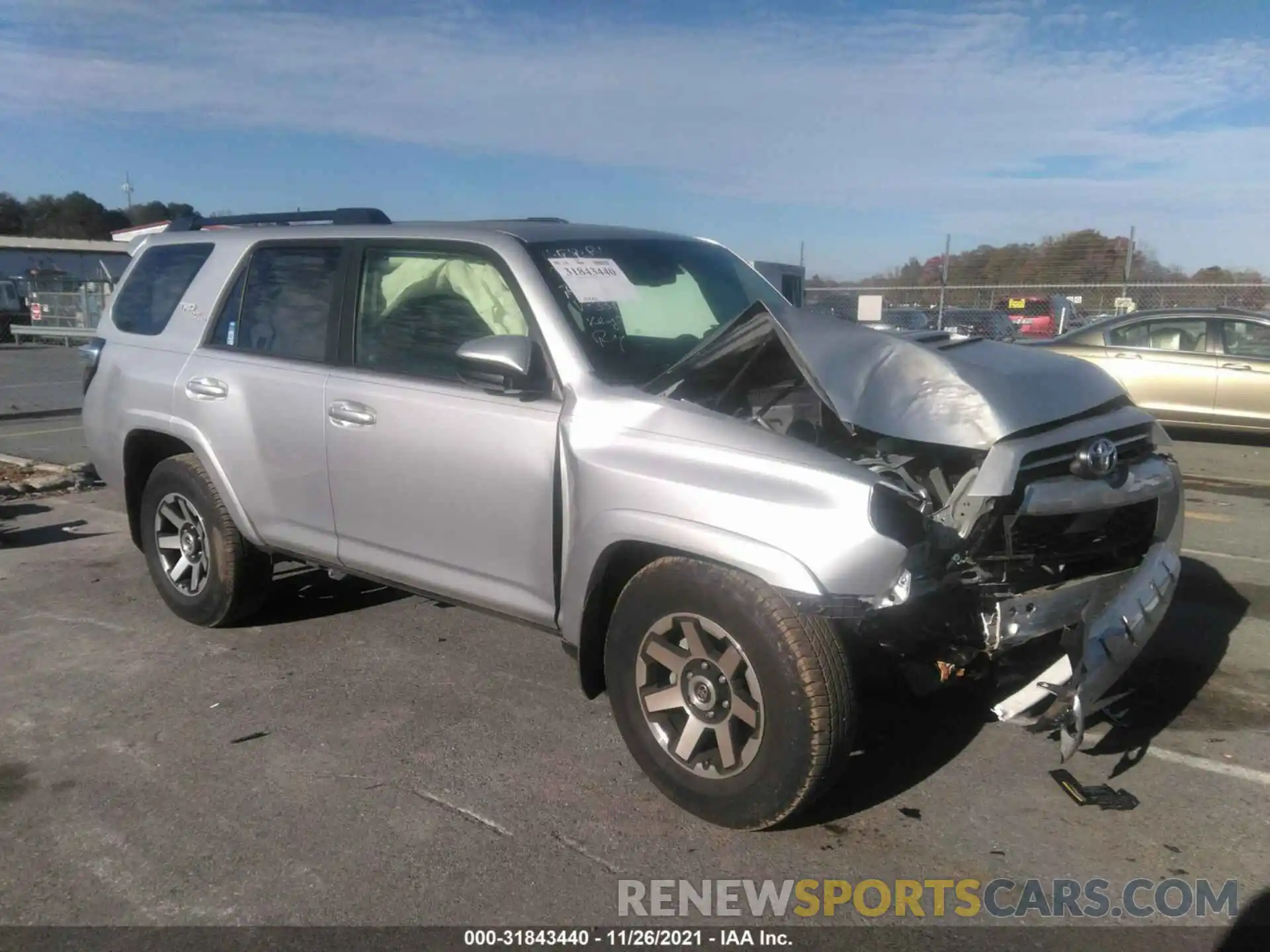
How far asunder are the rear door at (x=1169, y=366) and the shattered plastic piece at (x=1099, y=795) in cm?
857

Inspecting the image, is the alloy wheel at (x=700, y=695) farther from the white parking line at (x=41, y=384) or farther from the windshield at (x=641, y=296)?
the white parking line at (x=41, y=384)

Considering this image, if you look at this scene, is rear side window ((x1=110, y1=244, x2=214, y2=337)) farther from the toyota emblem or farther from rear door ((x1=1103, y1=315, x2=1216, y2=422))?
rear door ((x1=1103, y1=315, x2=1216, y2=422))

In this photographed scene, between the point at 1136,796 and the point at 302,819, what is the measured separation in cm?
279

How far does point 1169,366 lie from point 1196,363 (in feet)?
0.83

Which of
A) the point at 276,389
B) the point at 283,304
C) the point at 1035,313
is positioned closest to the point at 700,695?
the point at 276,389

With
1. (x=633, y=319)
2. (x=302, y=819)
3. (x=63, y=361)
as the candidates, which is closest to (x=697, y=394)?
(x=633, y=319)

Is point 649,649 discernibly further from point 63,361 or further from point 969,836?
point 63,361

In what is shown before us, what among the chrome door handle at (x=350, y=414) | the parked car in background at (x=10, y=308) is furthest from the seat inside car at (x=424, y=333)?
the parked car in background at (x=10, y=308)

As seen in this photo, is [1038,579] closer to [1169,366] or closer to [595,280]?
[595,280]

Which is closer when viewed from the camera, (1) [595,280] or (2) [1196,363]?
(1) [595,280]

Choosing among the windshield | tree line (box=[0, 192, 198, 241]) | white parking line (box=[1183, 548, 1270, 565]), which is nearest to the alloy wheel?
the windshield

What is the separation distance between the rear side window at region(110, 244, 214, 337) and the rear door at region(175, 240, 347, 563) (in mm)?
418

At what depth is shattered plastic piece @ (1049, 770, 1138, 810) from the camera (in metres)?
3.37

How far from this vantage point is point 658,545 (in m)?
3.21
